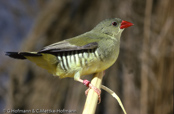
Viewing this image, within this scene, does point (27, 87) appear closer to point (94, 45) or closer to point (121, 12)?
point (121, 12)

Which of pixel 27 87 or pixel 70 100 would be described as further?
pixel 27 87

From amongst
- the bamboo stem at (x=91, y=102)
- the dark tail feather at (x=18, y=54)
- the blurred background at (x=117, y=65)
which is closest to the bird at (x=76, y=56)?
the dark tail feather at (x=18, y=54)

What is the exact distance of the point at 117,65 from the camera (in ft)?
13.1

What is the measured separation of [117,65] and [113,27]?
153 centimetres

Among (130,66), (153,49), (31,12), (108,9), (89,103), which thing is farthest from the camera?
(31,12)

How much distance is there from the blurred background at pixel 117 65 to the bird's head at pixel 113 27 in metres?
0.37

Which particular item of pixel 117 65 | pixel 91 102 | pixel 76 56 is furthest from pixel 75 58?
pixel 117 65

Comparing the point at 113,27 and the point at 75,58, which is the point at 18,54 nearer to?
the point at 75,58

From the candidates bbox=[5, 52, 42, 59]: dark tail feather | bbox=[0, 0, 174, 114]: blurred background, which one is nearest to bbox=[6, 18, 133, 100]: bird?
bbox=[5, 52, 42, 59]: dark tail feather

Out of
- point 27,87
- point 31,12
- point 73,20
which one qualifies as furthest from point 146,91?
point 31,12

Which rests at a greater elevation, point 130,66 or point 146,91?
point 130,66

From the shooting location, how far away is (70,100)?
145 inches

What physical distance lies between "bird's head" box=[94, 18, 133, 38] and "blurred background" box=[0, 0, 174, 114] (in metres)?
0.37

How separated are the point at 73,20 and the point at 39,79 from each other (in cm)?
122
